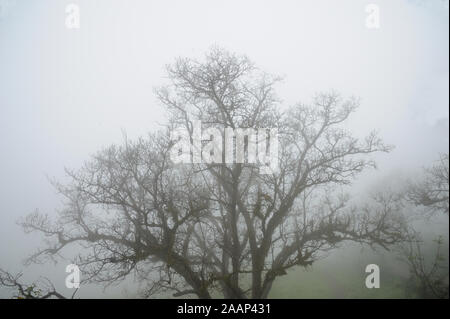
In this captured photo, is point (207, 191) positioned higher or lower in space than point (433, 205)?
higher

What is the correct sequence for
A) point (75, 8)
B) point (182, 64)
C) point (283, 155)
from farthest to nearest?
point (75, 8), point (283, 155), point (182, 64)

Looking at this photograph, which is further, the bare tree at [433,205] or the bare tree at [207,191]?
the bare tree at [433,205]

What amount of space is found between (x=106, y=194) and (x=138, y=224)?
5.43 feet

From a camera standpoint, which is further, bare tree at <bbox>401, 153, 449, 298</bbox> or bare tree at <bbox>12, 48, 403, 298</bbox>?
bare tree at <bbox>401, 153, 449, 298</bbox>

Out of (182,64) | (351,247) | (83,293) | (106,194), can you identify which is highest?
(182,64)

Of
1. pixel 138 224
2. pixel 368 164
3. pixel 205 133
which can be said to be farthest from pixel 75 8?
pixel 368 164

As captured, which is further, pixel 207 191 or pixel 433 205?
pixel 433 205

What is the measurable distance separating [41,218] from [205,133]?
7899 mm
